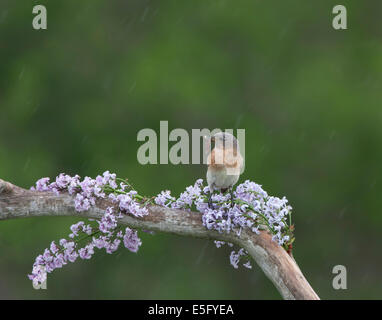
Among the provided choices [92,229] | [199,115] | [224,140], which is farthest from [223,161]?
[199,115]

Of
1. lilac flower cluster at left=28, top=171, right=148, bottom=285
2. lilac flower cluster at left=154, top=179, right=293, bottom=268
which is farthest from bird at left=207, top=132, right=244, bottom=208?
lilac flower cluster at left=28, top=171, right=148, bottom=285

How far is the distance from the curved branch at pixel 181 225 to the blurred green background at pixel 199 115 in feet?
20.8

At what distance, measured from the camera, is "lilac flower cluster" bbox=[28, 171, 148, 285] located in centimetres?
371

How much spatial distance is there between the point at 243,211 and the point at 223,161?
0.35 metres

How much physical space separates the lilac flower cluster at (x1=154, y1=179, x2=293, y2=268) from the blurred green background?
6.39 m

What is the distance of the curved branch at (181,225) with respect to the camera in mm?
3688

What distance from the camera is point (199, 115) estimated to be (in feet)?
34.9

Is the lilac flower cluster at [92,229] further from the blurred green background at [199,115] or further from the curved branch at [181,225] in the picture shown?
the blurred green background at [199,115]

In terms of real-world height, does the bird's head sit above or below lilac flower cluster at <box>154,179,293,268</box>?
above

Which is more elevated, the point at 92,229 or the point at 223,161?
the point at 223,161

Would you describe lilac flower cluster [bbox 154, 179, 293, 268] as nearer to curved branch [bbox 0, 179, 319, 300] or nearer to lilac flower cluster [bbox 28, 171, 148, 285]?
curved branch [bbox 0, 179, 319, 300]

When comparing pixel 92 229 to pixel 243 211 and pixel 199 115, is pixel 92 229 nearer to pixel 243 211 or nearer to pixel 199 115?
pixel 243 211

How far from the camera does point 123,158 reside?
10.6 metres

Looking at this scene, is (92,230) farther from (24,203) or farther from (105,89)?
(105,89)
